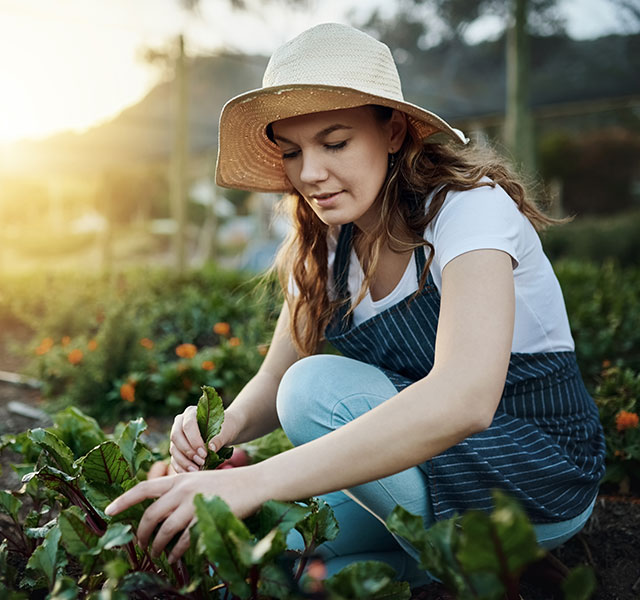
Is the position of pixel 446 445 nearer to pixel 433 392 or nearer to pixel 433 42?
pixel 433 392

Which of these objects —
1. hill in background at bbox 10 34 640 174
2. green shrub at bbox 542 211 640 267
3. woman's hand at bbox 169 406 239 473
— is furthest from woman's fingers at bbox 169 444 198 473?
green shrub at bbox 542 211 640 267

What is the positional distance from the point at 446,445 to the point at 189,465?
530 mm

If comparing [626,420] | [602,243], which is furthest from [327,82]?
[602,243]

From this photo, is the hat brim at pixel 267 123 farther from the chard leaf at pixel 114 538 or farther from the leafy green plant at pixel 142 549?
the chard leaf at pixel 114 538

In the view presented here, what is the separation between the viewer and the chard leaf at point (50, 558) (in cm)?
108

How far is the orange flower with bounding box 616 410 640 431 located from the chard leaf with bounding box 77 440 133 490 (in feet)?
4.58

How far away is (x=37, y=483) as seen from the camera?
154 cm

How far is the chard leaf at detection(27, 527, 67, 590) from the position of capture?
1.08 meters

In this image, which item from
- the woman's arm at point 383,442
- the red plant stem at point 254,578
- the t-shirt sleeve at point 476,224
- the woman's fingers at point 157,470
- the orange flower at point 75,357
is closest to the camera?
the red plant stem at point 254,578

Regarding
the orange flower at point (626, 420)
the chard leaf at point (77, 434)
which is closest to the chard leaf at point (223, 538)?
the chard leaf at point (77, 434)

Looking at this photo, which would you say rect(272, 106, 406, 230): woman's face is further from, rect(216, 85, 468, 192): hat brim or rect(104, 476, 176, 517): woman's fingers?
rect(104, 476, 176, 517): woman's fingers

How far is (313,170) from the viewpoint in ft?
4.66

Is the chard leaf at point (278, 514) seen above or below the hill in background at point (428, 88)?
below

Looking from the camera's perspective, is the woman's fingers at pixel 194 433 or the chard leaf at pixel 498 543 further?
the woman's fingers at pixel 194 433
